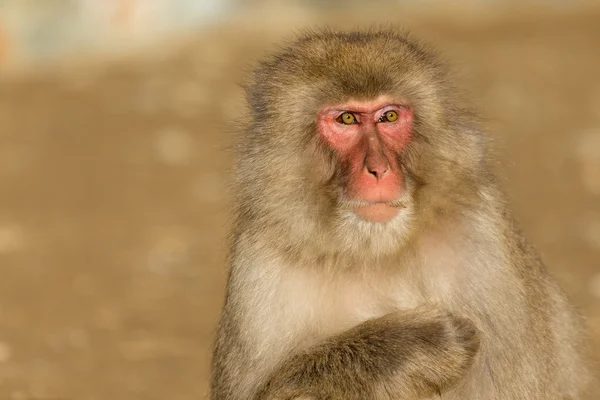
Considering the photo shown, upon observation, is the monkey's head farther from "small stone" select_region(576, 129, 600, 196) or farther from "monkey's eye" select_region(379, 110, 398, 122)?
"small stone" select_region(576, 129, 600, 196)

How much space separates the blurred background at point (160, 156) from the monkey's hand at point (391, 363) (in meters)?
0.77

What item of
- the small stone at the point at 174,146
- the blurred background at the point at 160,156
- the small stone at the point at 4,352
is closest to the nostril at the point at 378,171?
the blurred background at the point at 160,156

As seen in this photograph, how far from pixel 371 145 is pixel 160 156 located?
18.9ft

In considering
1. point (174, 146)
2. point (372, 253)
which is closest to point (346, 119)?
point (372, 253)

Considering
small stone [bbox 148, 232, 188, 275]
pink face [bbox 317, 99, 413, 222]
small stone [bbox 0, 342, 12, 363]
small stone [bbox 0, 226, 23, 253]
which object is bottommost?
small stone [bbox 0, 226, 23, 253]

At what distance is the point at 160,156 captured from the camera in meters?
8.91

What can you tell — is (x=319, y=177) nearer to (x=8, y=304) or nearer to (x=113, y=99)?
(x=8, y=304)

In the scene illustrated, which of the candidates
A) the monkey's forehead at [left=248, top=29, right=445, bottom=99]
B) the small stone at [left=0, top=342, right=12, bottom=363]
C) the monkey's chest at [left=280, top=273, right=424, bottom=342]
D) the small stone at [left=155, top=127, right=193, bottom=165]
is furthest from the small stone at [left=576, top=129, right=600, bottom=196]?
the monkey's chest at [left=280, top=273, right=424, bottom=342]

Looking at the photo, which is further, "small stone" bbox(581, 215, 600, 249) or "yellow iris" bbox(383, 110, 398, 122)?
"small stone" bbox(581, 215, 600, 249)

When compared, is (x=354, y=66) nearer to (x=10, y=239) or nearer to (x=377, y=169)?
(x=377, y=169)

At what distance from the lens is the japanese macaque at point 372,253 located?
127 inches

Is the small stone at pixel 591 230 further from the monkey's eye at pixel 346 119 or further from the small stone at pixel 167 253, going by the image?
the monkey's eye at pixel 346 119

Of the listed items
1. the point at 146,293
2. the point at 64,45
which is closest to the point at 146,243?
the point at 146,293

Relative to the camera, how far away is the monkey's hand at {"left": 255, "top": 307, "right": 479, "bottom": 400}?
10.5ft
